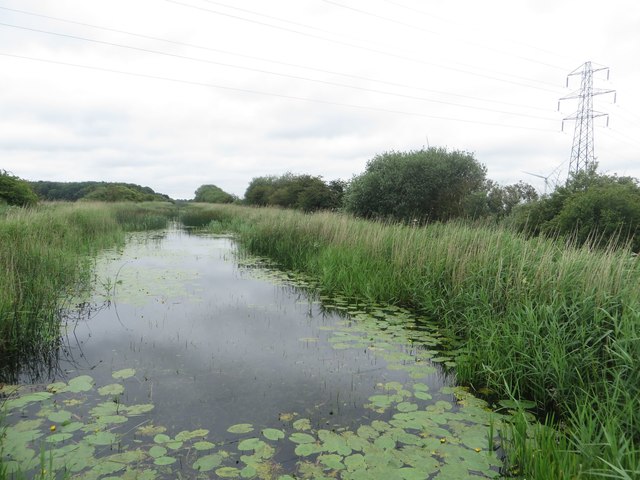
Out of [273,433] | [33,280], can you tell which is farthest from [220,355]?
[33,280]

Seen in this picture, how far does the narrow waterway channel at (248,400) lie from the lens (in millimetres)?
2795

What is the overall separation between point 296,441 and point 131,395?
6.06 feet

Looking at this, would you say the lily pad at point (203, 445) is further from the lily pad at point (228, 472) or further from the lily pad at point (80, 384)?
the lily pad at point (80, 384)

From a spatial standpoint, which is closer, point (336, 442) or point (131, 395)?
point (336, 442)

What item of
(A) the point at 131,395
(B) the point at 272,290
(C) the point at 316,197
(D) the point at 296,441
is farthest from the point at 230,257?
(C) the point at 316,197

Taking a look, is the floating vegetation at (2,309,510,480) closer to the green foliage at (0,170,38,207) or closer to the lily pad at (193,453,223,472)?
the lily pad at (193,453,223,472)

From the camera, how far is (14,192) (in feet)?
57.0

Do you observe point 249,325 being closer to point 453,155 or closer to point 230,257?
point 230,257

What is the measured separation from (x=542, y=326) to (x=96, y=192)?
45846 mm

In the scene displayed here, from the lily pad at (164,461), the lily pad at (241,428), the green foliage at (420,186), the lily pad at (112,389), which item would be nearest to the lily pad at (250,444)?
the lily pad at (241,428)

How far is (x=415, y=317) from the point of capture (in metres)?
6.52

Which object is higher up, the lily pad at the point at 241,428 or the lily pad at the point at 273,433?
the lily pad at the point at 273,433

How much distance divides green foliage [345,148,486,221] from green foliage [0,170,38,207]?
15.3 metres

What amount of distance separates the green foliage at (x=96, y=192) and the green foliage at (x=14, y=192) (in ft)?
64.5
